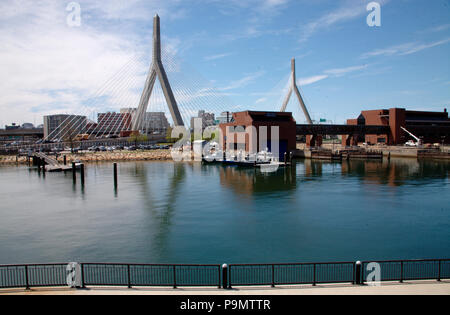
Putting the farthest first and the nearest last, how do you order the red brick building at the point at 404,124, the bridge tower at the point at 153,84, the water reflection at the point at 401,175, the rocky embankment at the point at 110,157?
1. the red brick building at the point at 404,124
2. the rocky embankment at the point at 110,157
3. the bridge tower at the point at 153,84
4. the water reflection at the point at 401,175

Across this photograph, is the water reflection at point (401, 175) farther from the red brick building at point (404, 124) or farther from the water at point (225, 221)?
the red brick building at point (404, 124)

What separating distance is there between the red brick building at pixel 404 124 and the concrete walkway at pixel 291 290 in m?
84.9

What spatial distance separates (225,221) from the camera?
71.8ft

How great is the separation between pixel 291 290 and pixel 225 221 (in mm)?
13251

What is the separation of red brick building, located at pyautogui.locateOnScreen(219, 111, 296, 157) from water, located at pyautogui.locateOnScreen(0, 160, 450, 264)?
25.7m

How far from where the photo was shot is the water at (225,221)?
626 inches

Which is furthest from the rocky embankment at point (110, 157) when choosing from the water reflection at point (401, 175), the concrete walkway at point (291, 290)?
the concrete walkway at point (291, 290)

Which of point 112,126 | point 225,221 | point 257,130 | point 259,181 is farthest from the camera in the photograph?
point 112,126

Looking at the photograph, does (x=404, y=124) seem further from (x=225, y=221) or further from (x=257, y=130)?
(x=225, y=221)

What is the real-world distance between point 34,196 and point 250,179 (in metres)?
25.2

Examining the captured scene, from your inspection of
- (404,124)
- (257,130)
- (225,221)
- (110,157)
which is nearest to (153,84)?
(110,157)

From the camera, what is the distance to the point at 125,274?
515 inches

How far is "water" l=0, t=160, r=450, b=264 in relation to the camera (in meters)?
15.9
